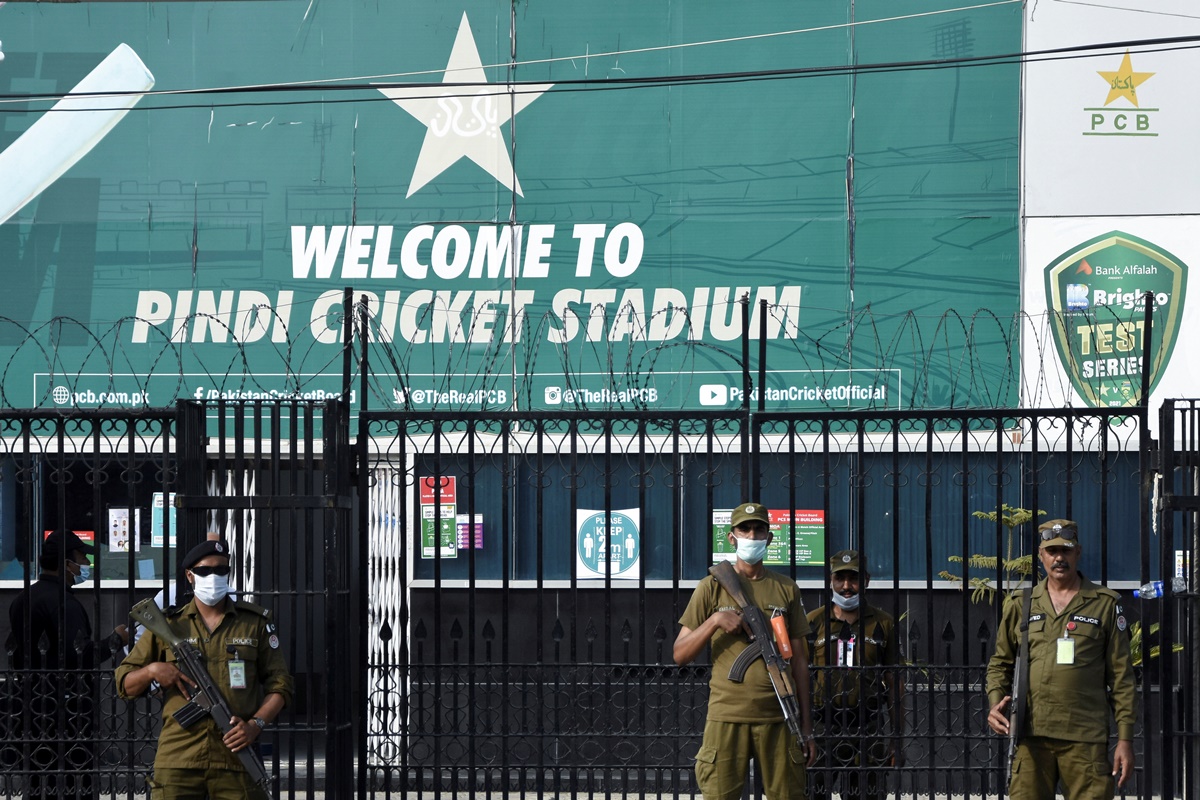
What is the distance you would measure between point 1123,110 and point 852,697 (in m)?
7.88

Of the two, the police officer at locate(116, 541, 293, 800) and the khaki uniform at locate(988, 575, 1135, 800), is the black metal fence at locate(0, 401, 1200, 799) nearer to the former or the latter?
the police officer at locate(116, 541, 293, 800)

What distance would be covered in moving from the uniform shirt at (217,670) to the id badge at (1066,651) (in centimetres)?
377

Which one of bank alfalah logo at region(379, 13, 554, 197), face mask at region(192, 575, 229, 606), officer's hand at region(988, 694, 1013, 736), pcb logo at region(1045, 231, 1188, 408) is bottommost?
officer's hand at region(988, 694, 1013, 736)

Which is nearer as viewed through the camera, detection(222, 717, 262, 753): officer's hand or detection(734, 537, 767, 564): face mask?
detection(222, 717, 262, 753): officer's hand

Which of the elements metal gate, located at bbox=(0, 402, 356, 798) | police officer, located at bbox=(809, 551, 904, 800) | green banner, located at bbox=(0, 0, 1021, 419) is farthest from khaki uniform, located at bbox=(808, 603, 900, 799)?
green banner, located at bbox=(0, 0, 1021, 419)

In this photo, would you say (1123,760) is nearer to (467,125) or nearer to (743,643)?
(743,643)

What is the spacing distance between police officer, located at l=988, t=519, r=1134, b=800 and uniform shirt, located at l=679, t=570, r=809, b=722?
112 cm

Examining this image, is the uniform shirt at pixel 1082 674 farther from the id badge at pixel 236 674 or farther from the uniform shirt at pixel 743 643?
the id badge at pixel 236 674

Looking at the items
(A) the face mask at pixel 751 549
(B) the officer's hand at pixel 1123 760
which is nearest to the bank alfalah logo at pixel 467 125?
(A) the face mask at pixel 751 549

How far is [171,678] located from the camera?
634 cm

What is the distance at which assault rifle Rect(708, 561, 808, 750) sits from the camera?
6.61 meters

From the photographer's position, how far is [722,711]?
672cm

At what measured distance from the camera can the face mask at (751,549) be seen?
6.83m

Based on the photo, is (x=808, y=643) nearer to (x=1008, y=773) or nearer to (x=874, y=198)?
(x=1008, y=773)
